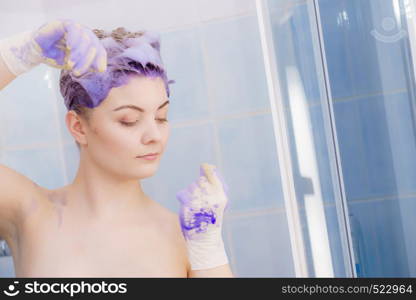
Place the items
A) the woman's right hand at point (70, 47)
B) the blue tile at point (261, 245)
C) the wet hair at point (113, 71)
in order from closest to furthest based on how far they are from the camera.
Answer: the woman's right hand at point (70, 47) → the wet hair at point (113, 71) → the blue tile at point (261, 245)

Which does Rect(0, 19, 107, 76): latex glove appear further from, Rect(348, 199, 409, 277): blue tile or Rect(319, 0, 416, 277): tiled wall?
Rect(348, 199, 409, 277): blue tile

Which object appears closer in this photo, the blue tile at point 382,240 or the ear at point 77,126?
the blue tile at point 382,240

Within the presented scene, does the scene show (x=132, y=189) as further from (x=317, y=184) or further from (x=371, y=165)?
(x=371, y=165)

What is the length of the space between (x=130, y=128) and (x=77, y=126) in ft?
0.45

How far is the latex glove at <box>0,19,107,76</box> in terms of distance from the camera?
1.15 metres

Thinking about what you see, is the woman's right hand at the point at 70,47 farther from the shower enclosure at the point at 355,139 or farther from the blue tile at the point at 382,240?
the blue tile at the point at 382,240

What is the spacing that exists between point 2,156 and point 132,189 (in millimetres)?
413

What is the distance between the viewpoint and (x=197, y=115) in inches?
59.7

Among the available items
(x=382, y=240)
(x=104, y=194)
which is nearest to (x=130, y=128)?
(x=104, y=194)

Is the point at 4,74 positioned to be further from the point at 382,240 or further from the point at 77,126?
the point at 382,240

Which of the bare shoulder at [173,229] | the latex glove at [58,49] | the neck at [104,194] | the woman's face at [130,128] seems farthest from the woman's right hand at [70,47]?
the bare shoulder at [173,229]

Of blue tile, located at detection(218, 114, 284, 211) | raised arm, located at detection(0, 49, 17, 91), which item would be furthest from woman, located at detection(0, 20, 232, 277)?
blue tile, located at detection(218, 114, 284, 211)

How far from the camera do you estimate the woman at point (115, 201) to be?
1.27 meters

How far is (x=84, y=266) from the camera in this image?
127 cm
